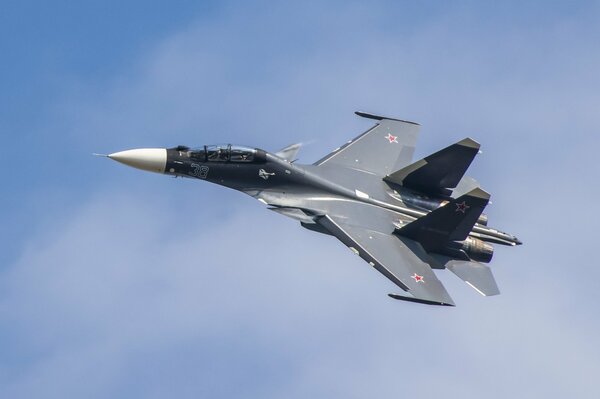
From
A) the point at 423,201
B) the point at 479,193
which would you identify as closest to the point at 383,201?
the point at 423,201

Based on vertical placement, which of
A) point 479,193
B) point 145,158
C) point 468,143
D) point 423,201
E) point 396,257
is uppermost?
point 468,143

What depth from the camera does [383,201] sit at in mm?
51312

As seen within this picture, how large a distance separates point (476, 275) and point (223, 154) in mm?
10960

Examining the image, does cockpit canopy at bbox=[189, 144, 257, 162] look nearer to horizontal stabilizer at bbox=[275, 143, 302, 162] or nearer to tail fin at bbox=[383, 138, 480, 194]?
horizontal stabilizer at bbox=[275, 143, 302, 162]

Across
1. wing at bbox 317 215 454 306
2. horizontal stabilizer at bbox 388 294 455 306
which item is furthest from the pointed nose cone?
horizontal stabilizer at bbox 388 294 455 306

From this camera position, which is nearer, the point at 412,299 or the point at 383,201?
the point at 412,299

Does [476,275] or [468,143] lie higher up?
[468,143]

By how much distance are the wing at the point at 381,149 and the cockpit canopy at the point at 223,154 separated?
373 centimetres

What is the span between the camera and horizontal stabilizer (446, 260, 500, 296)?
49553 millimetres

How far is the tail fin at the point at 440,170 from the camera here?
2039 inches

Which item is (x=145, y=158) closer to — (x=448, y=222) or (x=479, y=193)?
(x=448, y=222)

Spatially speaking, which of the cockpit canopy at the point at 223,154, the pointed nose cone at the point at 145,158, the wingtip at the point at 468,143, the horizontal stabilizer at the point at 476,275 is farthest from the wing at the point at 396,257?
the pointed nose cone at the point at 145,158

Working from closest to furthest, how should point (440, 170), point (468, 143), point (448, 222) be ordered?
1. point (448, 222)
2. point (468, 143)
3. point (440, 170)

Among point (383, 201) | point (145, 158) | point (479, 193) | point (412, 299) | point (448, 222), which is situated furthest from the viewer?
point (383, 201)
